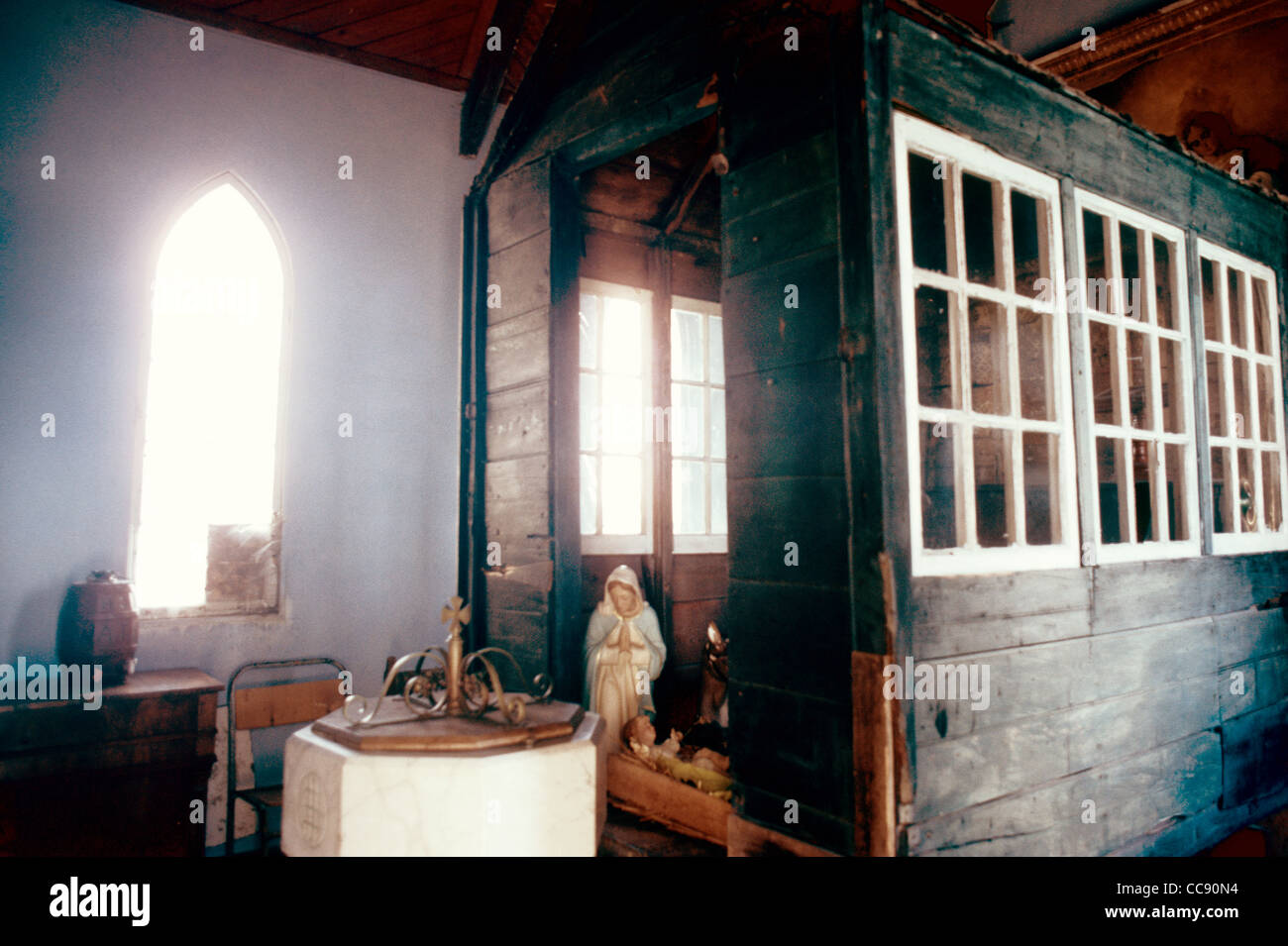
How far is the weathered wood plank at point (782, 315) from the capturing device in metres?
3.00

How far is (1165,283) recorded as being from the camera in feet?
14.7

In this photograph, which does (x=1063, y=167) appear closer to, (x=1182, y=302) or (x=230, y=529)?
(x=1182, y=302)

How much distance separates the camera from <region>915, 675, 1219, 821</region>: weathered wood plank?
2863 mm

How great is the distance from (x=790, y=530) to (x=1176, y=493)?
2.87 metres

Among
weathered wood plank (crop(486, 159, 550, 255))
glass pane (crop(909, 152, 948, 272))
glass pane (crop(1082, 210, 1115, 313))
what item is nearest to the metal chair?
weathered wood plank (crop(486, 159, 550, 255))

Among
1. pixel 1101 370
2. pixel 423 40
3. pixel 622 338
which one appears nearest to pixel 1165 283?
pixel 1101 370

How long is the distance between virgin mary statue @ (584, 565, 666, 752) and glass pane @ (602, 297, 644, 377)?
1.61 m

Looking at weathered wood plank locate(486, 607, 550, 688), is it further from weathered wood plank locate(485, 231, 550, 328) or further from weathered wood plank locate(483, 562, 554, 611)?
weathered wood plank locate(485, 231, 550, 328)

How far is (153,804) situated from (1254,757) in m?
6.16

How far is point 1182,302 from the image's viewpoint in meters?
4.28

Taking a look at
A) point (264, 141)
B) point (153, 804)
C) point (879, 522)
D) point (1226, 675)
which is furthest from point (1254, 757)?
point (264, 141)

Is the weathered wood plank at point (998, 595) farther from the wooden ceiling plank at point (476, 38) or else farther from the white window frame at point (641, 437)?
the wooden ceiling plank at point (476, 38)

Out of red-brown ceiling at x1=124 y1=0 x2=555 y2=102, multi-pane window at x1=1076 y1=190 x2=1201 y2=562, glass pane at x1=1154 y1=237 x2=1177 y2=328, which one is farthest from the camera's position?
red-brown ceiling at x1=124 y1=0 x2=555 y2=102

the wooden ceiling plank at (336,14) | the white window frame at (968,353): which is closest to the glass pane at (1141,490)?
the white window frame at (968,353)
